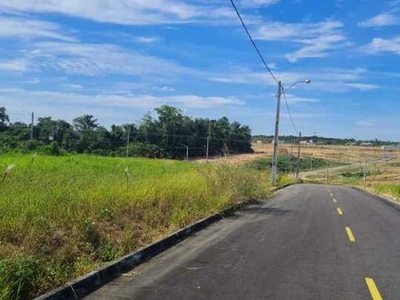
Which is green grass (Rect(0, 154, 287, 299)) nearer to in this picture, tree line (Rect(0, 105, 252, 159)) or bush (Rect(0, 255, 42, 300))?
bush (Rect(0, 255, 42, 300))

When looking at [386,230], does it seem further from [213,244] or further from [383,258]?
[213,244]

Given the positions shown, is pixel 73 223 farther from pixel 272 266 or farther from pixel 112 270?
pixel 272 266

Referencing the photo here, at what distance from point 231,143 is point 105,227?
9314 centimetres

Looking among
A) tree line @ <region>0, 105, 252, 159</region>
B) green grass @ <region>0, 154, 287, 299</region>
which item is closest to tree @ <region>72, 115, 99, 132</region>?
tree line @ <region>0, 105, 252, 159</region>

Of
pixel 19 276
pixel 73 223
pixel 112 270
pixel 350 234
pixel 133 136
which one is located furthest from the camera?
pixel 133 136

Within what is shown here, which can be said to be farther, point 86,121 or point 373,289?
point 86,121

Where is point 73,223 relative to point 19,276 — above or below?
above

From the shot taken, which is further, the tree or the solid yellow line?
the tree

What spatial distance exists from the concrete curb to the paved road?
0.58ft

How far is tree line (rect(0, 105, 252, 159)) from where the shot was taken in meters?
45.6

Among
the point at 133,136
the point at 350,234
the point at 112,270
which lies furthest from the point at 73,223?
the point at 133,136

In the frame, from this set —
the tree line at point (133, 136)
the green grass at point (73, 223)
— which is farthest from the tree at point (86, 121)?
the green grass at point (73, 223)

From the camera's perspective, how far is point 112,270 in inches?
328

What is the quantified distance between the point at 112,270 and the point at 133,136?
6946cm
